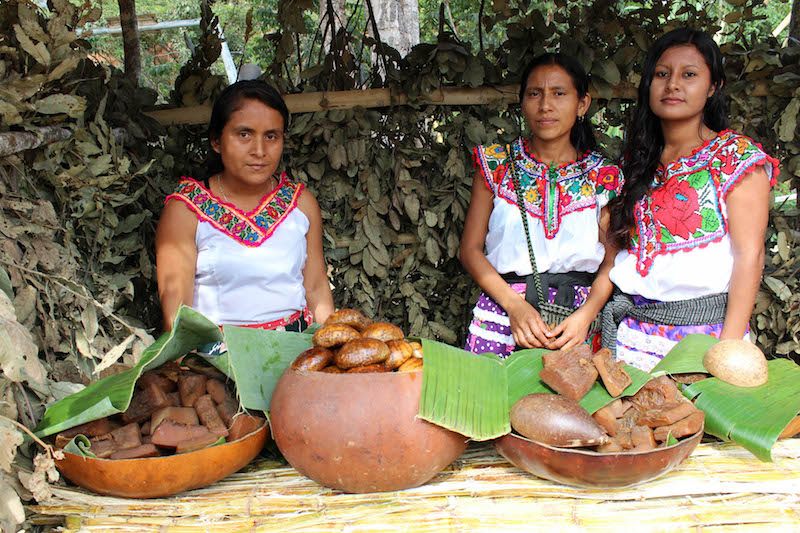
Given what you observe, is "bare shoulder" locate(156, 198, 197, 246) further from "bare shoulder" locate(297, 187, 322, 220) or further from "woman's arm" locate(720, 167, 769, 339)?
"woman's arm" locate(720, 167, 769, 339)

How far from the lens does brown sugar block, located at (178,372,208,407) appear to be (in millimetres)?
1242

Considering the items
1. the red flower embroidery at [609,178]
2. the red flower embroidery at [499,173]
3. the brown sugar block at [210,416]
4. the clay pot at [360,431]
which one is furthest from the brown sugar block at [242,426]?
the red flower embroidery at [609,178]

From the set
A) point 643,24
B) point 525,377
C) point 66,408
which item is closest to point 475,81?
point 643,24

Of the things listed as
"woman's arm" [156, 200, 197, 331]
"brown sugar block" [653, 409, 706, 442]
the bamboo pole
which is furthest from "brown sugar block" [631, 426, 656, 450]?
the bamboo pole

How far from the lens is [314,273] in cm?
234

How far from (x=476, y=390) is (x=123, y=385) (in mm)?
667

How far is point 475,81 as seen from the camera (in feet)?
8.90

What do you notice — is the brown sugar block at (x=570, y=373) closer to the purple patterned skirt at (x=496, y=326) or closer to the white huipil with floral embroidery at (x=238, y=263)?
the purple patterned skirt at (x=496, y=326)

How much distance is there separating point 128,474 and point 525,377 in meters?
0.79

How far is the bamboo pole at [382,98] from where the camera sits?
2727 millimetres

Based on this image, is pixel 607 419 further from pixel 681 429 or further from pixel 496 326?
pixel 496 326

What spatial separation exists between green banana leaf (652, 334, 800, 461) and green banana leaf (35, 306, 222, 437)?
0.98m

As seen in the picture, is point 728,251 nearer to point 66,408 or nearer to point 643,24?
Result: point 643,24

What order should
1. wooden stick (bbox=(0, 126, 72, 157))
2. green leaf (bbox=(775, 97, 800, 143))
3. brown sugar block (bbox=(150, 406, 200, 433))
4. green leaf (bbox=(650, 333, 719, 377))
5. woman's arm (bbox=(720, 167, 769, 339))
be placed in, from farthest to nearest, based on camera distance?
1. green leaf (bbox=(775, 97, 800, 143))
2. woman's arm (bbox=(720, 167, 769, 339))
3. wooden stick (bbox=(0, 126, 72, 157))
4. green leaf (bbox=(650, 333, 719, 377))
5. brown sugar block (bbox=(150, 406, 200, 433))
